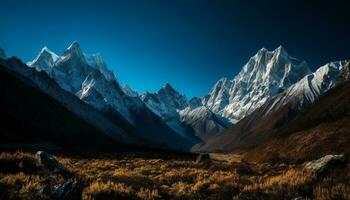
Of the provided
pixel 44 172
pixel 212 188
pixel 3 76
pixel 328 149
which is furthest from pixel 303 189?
pixel 3 76

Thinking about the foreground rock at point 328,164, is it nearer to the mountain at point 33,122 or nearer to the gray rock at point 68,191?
the gray rock at point 68,191

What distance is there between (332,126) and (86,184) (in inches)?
2949

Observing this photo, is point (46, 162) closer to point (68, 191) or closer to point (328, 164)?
point (68, 191)

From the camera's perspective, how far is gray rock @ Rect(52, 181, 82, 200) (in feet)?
42.9

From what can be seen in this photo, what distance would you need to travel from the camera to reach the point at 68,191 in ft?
44.0

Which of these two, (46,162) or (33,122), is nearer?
(46,162)

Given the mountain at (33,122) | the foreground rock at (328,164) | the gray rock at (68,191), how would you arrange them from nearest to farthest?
1. the gray rock at (68,191)
2. the foreground rock at (328,164)
3. the mountain at (33,122)

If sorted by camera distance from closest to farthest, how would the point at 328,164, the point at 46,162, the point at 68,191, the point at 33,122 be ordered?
the point at 68,191 < the point at 46,162 < the point at 328,164 < the point at 33,122

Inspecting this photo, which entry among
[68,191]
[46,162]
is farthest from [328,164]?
[46,162]

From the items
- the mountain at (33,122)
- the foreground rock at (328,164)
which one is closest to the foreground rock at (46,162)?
the foreground rock at (328,164)

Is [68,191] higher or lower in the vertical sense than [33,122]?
lower

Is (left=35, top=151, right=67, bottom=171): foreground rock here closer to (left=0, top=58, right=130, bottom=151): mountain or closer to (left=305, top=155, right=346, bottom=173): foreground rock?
(left=305, top=155, right=346, bottom=173): foreground rock

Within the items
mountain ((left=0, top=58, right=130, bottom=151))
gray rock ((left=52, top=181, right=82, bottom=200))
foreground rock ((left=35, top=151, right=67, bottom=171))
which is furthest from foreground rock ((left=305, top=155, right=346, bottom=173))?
mountain ((left=0, top=58, right=130, bottom=151))

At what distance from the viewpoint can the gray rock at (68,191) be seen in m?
13.1
